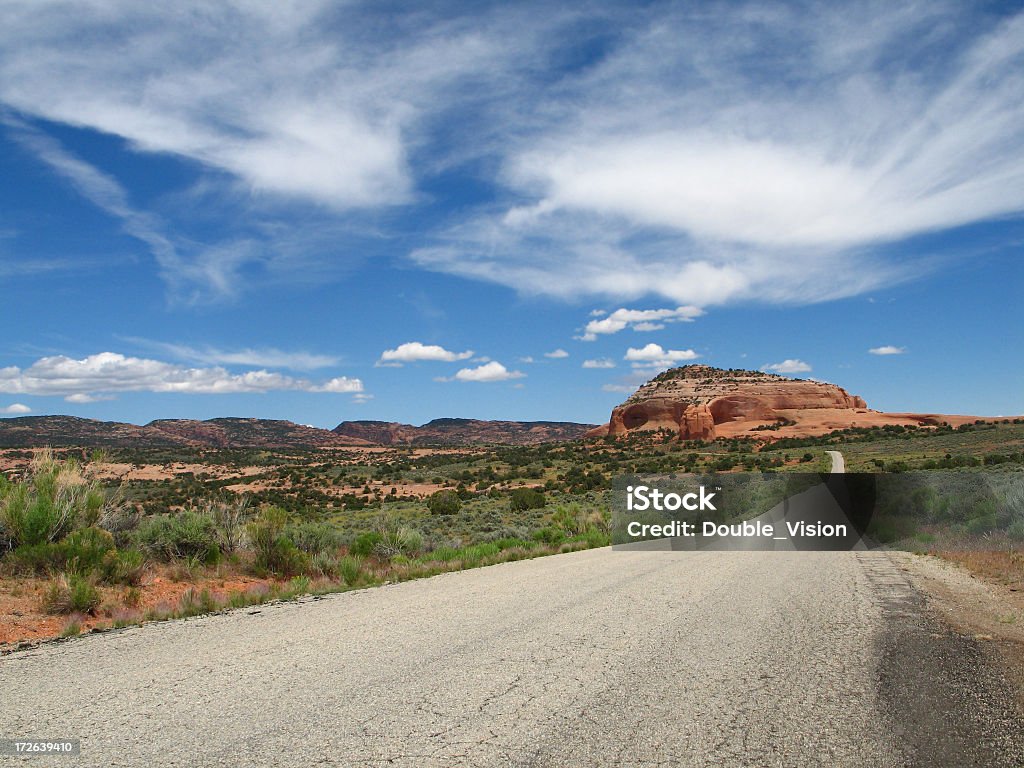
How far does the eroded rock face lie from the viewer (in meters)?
94.3

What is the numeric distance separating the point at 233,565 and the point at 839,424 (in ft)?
289

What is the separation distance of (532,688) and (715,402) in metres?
98.7

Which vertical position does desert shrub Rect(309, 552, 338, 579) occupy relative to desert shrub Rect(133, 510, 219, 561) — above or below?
below

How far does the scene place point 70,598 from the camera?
8.98 m

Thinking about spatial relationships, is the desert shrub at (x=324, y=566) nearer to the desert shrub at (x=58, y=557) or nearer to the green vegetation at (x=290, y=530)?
the green vegetation at (x=290, y=530)

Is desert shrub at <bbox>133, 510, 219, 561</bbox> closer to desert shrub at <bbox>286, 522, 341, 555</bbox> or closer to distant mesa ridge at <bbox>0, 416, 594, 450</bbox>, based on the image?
desert shrub at <bbox>286, 522, 341, 555</bbox>

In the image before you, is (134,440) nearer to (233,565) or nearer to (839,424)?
(839,424)

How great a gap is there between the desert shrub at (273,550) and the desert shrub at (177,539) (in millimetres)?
770

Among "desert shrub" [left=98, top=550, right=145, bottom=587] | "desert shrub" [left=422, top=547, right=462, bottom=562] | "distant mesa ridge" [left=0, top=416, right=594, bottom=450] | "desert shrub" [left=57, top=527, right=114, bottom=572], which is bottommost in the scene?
"desert shrub" [left=422, top=547, right=462, bottom=562]

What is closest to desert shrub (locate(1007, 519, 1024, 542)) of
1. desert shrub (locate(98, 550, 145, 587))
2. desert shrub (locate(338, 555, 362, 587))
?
desert shrub (locate(338, 555, 362, 587))

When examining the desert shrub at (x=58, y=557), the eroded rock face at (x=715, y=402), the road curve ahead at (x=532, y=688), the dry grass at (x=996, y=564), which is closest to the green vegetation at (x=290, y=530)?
the desert shrub at (x=58, y=557)

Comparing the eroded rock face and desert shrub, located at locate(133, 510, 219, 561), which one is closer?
desert shrub, located at locate(133, 510, 219, 561)

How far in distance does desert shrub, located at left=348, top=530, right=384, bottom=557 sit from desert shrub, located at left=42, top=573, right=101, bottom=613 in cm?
640

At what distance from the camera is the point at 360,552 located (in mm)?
15250
